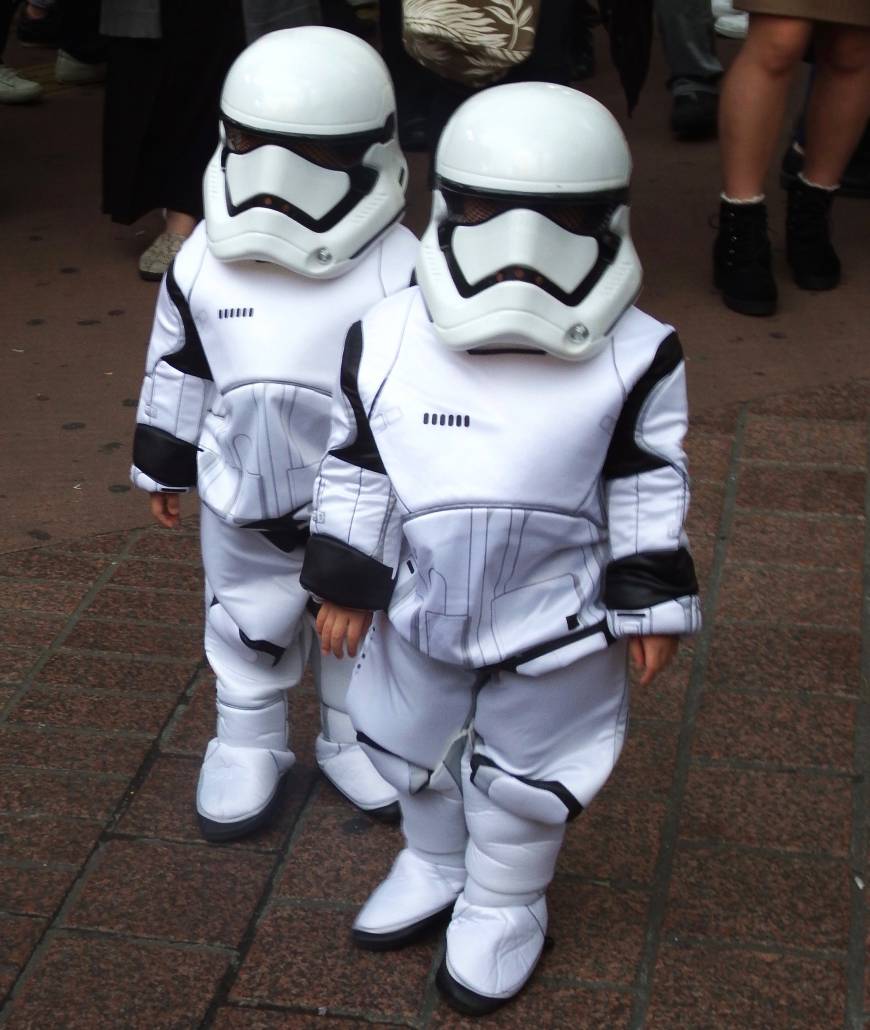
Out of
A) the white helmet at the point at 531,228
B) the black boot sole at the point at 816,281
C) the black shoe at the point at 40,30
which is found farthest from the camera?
the black shoe at the point at 40,30

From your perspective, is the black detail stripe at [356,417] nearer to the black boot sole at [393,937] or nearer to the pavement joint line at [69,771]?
the black boot sole at [393,937]

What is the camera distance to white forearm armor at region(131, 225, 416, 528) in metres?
2.72

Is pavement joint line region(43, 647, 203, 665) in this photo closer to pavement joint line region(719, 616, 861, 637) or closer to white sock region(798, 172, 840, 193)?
pavement joint line region(719, 616, 861, 637)

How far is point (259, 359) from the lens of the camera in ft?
8.92

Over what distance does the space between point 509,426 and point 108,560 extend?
209cm

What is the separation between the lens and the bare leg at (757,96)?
503 centimetres

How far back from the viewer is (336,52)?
2689mm

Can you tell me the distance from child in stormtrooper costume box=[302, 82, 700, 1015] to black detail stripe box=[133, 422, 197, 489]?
492mm

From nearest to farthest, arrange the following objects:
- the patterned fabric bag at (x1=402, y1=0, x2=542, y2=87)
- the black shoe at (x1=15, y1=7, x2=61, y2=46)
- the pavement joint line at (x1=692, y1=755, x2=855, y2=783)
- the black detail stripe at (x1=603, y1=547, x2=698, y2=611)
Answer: the black detail stripe at (x1=603, y1=547, x2=698, y2=611), the pavement joint line at (x1=692, y1=755, x2=855, y2=783), the patterned fabric bag at (x1=402, y1=0, x2=542, y2=87), the black shoe at (x1=15, y1=7, x2=61, y2=46)

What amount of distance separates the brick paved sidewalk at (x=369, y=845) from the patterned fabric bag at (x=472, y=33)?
139 centimetres

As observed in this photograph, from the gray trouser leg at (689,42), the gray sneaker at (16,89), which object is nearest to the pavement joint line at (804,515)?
the gray trouser leg at (689,42)

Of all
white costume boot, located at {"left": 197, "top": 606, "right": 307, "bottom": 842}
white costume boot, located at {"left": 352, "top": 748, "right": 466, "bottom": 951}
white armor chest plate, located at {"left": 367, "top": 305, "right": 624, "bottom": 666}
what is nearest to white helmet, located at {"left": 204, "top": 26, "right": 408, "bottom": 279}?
white armor chest plate, located at {"left": 367, "top": 305, "right": 624, "bottom": 666}

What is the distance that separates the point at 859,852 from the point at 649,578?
990 millimetres

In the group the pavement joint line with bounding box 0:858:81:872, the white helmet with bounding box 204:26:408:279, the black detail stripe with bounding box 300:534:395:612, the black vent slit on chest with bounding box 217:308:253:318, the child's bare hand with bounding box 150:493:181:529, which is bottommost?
the pavement joint line with bounding box 0:858:81:872
